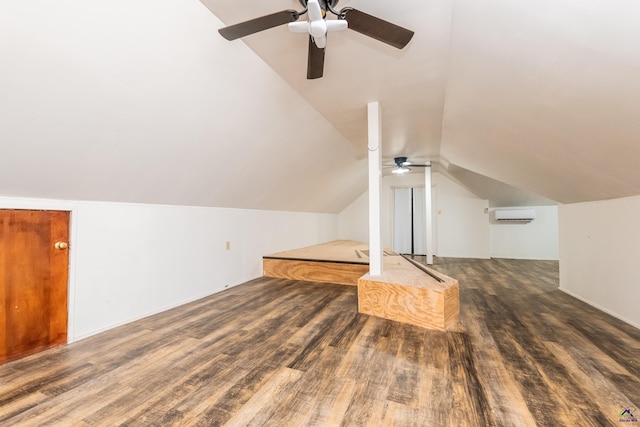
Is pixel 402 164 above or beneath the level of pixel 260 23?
above

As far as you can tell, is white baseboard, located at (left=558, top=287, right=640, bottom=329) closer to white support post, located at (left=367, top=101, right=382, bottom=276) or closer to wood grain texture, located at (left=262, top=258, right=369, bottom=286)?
white support post, located at (left=367, top=101, right=382, bottom=276)

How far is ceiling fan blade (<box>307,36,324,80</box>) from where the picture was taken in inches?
69.7

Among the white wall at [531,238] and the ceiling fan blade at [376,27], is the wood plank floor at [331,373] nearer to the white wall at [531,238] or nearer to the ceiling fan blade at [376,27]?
the ceiling fan blade at [376,27]

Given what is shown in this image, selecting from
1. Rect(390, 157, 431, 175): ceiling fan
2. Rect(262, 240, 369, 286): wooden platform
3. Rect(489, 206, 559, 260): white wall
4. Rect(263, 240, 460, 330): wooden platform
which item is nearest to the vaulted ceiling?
Rect(263, 240, 460, 330): wooden platform

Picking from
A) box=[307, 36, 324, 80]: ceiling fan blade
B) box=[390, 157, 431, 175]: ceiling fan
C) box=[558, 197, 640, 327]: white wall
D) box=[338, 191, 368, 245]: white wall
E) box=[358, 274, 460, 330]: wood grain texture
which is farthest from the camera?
box=[338, 191, 368, 245]: white wall

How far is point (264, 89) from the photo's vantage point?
2.52m

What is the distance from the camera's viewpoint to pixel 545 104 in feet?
6.40

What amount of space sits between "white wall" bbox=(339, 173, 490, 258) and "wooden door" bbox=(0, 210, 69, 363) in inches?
268

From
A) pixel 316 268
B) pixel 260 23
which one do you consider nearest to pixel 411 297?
pixel 316 268

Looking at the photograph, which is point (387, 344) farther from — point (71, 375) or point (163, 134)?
point (163, 134)

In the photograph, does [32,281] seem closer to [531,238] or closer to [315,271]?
[315,271]

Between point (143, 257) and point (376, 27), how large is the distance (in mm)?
2861

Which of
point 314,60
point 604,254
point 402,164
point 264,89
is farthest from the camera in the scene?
point 402,164

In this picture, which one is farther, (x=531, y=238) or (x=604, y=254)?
(x=531, y=238)
